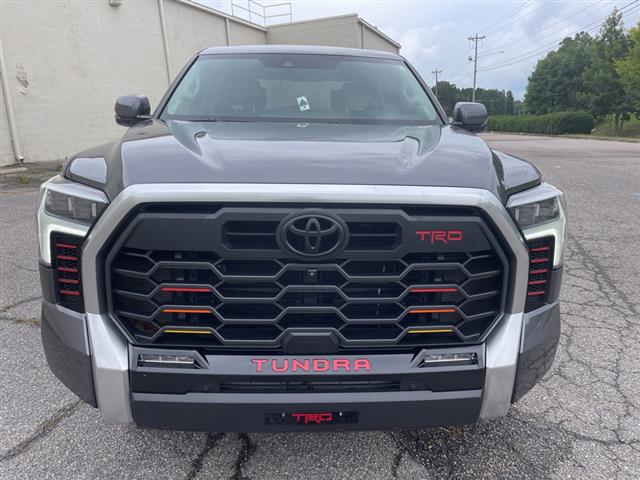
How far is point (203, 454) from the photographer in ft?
7.36

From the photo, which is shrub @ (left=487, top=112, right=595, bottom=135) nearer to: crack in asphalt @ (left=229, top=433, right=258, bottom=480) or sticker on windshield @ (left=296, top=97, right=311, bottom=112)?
sticker on windshield @ (left=296, top=97, right=311, bottom=112)

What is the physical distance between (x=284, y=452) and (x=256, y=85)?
2215mm

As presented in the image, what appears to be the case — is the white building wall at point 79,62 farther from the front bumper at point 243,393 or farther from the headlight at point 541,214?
the headlight at point 541,214

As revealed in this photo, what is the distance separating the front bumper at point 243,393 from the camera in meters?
1.75

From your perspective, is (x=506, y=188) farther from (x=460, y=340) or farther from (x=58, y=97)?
(x=58, y=97)

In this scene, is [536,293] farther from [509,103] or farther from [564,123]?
[509,103]

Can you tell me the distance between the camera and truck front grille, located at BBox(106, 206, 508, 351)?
1.71 m

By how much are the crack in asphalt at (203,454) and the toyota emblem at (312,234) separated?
1.13m

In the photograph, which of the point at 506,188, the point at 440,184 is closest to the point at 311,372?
the point at 440,184

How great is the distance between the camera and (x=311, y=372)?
1.75 metres

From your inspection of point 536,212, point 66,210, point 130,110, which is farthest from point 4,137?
point 536,212

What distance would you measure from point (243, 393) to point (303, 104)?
1.94 metres

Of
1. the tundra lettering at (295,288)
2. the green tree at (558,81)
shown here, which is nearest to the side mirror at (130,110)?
the tundra lettering at (295,288)

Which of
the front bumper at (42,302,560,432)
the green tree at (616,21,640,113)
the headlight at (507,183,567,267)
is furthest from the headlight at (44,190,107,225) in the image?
the green tree at (616,21,640,113)
